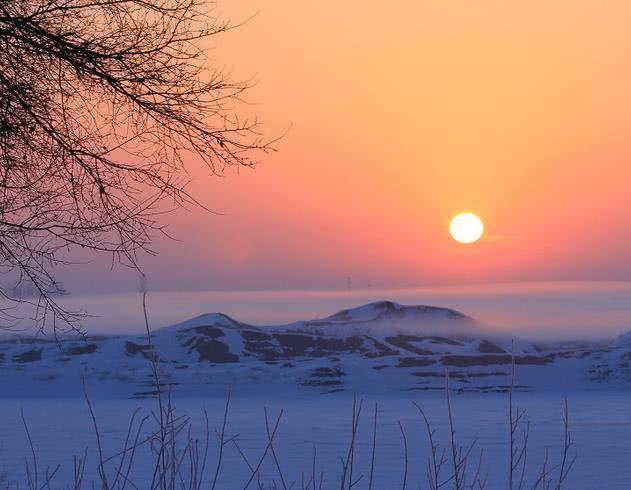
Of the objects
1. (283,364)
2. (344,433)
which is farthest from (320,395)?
(344,433)

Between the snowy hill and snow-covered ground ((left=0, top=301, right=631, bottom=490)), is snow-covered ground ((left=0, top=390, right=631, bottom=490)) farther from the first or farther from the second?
the snowy hill

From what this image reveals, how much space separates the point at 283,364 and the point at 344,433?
13037mm

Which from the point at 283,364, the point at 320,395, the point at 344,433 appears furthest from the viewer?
the point at 283,364

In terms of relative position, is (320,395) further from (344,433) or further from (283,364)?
(344,433)

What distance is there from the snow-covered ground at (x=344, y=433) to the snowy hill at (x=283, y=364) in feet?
8.16

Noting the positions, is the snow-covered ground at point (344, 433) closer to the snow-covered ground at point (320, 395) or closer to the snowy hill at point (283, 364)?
the snow-covered ground at point (320, 395)

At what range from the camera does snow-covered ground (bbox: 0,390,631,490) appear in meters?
10.2

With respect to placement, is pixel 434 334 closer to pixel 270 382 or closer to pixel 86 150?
pixel 270 382

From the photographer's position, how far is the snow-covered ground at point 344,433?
1017 cm

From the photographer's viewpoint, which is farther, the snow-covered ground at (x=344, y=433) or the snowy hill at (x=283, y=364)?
the snowy hill at (x=283, y=364)

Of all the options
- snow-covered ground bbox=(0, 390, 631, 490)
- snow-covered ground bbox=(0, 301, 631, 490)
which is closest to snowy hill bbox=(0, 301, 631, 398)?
snow-covered ground bbox=(0, 301, 631, 490)

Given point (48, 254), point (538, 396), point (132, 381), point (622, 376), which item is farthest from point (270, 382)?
point (48, 254)

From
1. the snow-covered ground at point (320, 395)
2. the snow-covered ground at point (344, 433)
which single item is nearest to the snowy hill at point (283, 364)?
the snow-covered ground at point (320, 395)

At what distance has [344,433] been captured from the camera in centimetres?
1403
